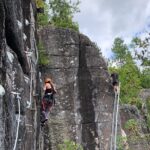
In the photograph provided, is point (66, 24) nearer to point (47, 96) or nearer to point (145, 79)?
point (47, 96)

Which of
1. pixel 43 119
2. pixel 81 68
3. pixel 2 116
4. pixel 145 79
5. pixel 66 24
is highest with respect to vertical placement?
pixel 145 79

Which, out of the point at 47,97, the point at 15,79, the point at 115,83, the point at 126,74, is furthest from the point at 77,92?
the point at 126,74

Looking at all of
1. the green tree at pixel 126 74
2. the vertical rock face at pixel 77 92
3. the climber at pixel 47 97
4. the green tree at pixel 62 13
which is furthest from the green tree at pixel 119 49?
the climber at pixel 47 97

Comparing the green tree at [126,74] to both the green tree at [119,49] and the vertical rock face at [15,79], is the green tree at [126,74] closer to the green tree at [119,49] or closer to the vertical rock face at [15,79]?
the green tree at [119,49]

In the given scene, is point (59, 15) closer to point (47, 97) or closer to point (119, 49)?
point (47, 97)

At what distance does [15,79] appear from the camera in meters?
10.2

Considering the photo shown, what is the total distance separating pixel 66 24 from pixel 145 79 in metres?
33.3

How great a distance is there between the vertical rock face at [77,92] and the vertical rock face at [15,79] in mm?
5731

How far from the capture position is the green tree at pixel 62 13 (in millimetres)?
25845

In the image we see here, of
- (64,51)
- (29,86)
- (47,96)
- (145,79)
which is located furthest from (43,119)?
(145,79)

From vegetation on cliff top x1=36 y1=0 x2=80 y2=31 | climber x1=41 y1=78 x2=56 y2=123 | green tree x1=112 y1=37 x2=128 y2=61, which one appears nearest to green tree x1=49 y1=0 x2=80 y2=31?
vegetation on cliff top x1=36 y1=0 x2=80 y2=31

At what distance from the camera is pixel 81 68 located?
2200cm

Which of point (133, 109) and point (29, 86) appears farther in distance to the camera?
point (133, 109)

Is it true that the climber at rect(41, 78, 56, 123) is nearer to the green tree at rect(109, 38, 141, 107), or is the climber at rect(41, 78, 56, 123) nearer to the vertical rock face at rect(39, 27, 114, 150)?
the vertical rock face at rect(39, 27, 114, 150)
